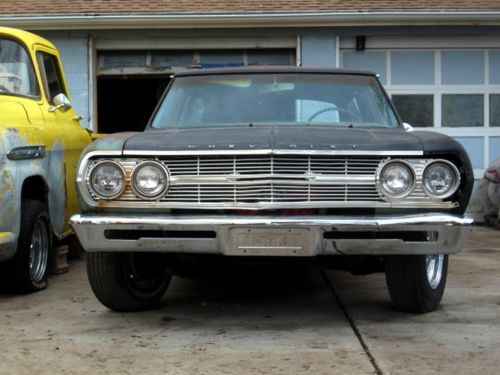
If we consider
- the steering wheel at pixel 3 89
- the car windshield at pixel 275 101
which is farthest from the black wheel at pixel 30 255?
the car windshield at pixel 275 101

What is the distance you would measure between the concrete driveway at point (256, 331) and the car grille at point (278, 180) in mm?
Answer: 850

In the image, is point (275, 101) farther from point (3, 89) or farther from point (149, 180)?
point (3, 89)

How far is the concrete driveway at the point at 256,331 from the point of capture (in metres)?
3.80

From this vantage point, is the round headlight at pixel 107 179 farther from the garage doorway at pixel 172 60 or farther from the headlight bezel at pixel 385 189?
the garage doorway at pixel 172 60

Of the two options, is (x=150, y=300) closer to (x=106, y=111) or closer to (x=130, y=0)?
(x=130, y=0)

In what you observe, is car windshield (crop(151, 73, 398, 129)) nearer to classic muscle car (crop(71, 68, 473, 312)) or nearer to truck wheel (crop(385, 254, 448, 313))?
classic muscle car (crop(71, 68, 473, 312))

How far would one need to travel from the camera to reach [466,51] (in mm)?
10484

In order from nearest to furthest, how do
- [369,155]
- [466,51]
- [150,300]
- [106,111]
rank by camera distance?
[369,155] → [150,300] → [466,51] → [106,111]

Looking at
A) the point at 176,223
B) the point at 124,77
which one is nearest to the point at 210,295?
the point at 176,223

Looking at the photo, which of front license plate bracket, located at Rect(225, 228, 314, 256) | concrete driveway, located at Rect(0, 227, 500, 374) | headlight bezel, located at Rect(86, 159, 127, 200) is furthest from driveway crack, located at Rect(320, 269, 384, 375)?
headlight bezel, located at Rect(86, 159, 127, 200)

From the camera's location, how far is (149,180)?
421 centimetres

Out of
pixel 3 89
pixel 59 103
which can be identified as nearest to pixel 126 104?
pixel 59 103

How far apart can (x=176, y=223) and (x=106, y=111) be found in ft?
37.1

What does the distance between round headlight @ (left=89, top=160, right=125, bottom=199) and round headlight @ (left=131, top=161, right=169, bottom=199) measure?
0.27ft
